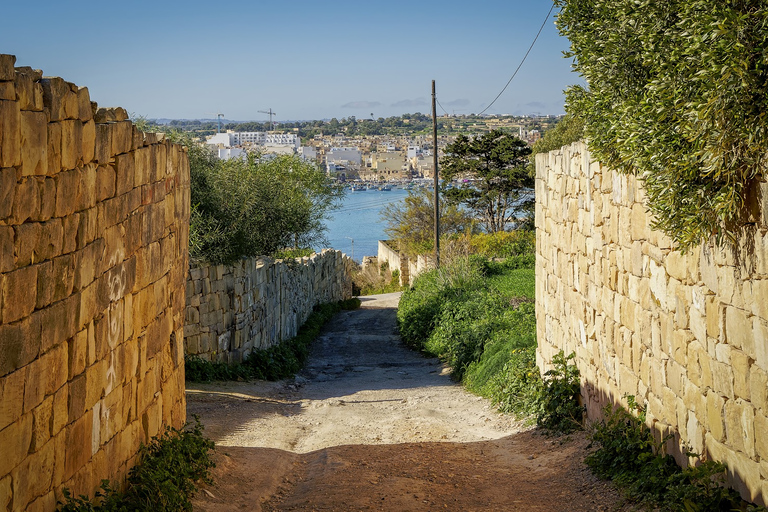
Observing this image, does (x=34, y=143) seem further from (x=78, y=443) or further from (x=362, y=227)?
(x=362, y=227)

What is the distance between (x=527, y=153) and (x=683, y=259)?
1591 inches

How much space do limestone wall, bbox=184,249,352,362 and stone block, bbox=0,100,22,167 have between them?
1015cm

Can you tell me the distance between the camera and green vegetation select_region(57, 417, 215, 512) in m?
5.18

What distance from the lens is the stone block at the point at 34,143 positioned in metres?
4.12

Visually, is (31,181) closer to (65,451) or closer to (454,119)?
(65,451)

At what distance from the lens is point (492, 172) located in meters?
44.2

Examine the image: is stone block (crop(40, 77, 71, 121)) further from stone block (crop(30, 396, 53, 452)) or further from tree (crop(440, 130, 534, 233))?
tree (crop(440, 130, 534, 233))

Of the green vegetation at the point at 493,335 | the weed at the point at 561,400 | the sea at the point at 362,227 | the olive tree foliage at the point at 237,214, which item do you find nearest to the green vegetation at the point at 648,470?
the weed at the point at 561,400

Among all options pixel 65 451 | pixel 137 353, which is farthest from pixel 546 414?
pixel 65 451

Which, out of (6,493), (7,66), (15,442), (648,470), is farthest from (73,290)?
(648,470)

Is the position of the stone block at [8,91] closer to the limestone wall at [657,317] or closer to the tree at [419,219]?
the limestone wall at [657,317]

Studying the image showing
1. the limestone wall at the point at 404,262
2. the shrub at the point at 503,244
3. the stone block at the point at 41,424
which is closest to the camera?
the stone block at the point at 41,424

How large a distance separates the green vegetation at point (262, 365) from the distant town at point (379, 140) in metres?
23.7

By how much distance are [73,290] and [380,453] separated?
4.83 metres
